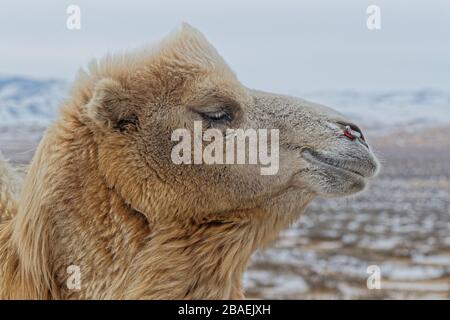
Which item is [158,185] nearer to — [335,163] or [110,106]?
[110,106]

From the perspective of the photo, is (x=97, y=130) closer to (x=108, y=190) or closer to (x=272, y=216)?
(x=108, y=190)

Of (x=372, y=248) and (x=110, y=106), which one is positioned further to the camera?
(x=372, y=248)

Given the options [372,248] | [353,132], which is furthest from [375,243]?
[353,132]

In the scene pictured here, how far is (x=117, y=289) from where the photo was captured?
2.84m

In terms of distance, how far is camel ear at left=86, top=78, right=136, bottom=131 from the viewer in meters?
2.83

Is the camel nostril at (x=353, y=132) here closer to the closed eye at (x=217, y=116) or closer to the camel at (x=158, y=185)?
the camel at (x=158, y=185)

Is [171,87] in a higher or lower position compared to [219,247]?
higher

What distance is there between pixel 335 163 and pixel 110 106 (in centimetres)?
84

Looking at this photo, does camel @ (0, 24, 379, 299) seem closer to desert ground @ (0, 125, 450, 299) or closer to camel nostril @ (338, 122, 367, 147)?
camel nostril @ (338, 122, 367, 147)

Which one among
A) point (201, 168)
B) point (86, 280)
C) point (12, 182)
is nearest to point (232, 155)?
point (201, 168)

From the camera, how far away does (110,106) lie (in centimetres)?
286

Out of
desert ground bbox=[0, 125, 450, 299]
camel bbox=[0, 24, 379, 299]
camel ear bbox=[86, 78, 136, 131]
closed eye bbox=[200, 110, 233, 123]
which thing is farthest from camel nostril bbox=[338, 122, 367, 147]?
desert ground bbox=[0, 125, 450, 299]

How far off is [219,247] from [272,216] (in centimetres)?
23

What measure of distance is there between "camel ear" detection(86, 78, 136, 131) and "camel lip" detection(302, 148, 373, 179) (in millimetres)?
667
